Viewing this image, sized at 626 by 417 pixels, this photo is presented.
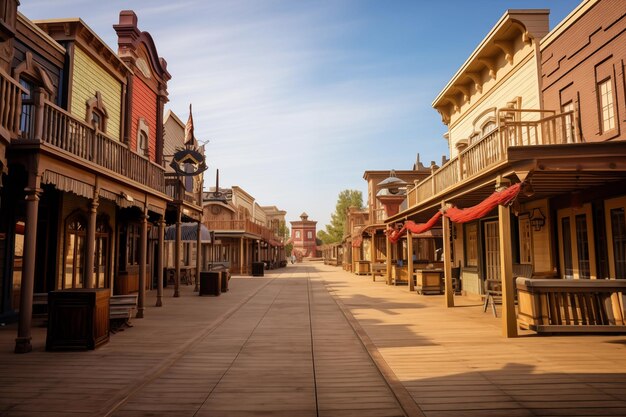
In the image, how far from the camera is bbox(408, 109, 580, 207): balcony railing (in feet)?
29.0

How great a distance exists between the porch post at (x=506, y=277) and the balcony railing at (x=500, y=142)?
817 millimetres

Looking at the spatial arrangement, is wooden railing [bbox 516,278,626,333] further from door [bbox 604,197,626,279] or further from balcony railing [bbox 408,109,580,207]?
balcony railing [bbox 408,109,580,207]

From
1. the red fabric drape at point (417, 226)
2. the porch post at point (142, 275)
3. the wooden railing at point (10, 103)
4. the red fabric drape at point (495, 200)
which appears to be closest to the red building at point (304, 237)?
the red fabric drape at point (417, 226)

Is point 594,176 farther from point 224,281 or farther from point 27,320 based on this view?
point 224,281

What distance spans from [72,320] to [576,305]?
29.4 feet

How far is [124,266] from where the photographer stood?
56.8 feet

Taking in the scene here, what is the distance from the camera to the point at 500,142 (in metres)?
8.80

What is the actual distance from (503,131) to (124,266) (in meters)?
14.0

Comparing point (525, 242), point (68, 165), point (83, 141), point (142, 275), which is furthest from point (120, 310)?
point (525, 242)

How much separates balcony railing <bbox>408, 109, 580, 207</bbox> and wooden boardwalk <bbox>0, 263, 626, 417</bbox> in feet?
11.4

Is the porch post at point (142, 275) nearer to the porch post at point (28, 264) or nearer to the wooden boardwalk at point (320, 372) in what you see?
the wooden boardwalk at point (320, 372)

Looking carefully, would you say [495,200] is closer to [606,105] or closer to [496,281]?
[606,105]

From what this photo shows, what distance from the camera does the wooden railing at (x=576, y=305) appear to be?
8.66 m

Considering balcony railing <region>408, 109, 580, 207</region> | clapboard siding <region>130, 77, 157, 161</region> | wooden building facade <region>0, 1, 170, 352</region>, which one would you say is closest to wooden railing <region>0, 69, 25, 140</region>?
wooden building facade <region>0, 1, 170, 352</region>
